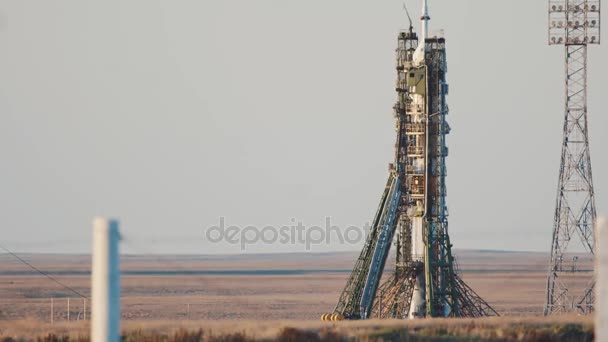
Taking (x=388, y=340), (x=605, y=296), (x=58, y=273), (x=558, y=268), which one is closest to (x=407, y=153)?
(x=558, y=268)

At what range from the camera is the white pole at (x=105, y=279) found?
80.1ft

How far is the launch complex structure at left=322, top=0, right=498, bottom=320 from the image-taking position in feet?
209

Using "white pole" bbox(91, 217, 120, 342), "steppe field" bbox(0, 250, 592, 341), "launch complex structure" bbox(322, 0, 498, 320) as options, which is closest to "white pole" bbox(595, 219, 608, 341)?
"white pole" bbox(91, 217, 120, 342)

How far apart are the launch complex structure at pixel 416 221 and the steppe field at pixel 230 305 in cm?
358

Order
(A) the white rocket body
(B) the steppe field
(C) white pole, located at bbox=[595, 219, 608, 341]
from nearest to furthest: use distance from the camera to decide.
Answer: (C) white pole, located at bbox=[595, 219, 608, 341] < (B) the steppe field < (A) the white rocket body

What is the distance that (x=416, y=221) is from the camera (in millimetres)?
64375

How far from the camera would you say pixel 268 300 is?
4587 inches

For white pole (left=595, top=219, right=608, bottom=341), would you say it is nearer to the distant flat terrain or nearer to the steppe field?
the steppe field

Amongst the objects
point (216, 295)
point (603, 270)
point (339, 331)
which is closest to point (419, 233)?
point (339, 331)

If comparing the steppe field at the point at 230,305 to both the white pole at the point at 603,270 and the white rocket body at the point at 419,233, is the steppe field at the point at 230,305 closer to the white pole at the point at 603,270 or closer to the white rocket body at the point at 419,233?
the white rocket body at the point at 419,233

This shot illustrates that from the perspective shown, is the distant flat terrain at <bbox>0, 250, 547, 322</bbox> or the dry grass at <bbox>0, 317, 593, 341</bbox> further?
the distant flat terrain at <bbox>0, 250, 547, 322</bbox>

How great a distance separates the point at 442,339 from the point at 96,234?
747 inches

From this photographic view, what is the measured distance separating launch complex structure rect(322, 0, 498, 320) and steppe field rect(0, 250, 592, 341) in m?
3.58

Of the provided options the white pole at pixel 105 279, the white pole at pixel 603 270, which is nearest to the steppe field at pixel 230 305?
the white pole at pixel 105 279
